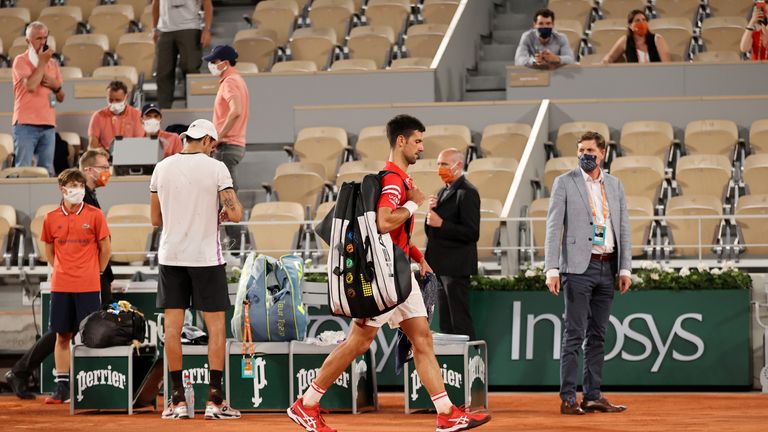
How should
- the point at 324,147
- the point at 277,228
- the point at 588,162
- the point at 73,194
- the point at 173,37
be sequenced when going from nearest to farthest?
the point at 588,162, the point at 73,194, the point at 277,228, the point at 324,147, the point at 173,37

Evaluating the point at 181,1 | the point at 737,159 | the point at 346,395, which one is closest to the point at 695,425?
the point at 346,395

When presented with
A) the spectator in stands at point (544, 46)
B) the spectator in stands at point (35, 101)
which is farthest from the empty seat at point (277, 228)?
the spectator in stands at point (544, 46)

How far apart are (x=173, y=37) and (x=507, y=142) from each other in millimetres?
4373

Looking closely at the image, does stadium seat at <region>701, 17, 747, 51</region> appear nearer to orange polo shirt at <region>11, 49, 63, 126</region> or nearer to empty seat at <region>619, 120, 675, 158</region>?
empty seat at <region>619, 120, 675, 158</region>

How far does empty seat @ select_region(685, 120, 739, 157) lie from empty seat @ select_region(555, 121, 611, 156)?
910mm

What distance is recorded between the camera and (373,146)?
14.7m

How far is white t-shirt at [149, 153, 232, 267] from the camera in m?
8.95

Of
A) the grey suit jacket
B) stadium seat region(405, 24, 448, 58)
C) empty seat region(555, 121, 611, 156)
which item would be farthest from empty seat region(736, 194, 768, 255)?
stadium seat region(405, 24, 448, 58)

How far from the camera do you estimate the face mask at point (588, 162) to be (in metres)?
9.35

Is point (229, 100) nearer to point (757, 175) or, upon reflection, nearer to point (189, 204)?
point (189, 204)

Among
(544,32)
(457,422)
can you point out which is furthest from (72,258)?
(544,32)

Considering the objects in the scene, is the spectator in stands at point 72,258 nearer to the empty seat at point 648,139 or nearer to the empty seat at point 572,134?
the empty seat at point 572,134

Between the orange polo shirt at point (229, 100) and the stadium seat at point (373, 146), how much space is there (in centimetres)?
216

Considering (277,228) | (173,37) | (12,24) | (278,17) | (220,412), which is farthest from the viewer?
(12,24)
